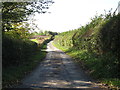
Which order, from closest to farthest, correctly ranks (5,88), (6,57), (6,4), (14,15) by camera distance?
(5,88), (6,57), (6,4), (14,15)

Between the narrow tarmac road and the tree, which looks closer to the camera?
the narrow tarmac road

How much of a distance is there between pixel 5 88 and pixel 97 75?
5499 millimetres

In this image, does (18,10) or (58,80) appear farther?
(18,10)

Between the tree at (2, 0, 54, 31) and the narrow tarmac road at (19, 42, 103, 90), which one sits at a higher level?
the tree at (2, 0, 54, 31)

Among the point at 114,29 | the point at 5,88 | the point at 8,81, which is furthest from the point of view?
the point at 114,29

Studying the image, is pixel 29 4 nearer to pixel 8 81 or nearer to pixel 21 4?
pixel 21 4

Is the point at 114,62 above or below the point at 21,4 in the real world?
below

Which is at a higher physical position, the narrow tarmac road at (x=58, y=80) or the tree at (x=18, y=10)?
the tree at (x=18, y=10)

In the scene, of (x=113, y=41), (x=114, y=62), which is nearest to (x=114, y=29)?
(x=113, y=41)

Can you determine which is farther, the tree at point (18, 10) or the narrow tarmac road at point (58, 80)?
the tree at point (18, 10)

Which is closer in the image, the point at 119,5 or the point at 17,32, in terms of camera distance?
the point at 119,5

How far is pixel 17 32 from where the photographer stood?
21203 mm

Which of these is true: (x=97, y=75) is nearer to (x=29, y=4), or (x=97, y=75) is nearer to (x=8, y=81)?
(x=8, y=81)

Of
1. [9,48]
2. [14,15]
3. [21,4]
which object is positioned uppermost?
[21,4]
